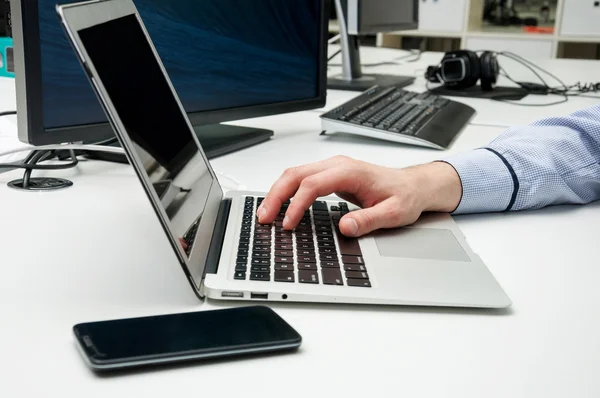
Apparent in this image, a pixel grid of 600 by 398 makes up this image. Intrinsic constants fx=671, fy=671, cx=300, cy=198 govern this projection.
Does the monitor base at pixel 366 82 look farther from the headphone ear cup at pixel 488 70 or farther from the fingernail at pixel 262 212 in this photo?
the fingernail at pixel 262 212

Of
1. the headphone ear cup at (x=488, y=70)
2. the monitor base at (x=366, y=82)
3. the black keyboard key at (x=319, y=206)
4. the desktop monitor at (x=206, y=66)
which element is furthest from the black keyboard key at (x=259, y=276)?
the headphone ear cup at (x=488, y=70)

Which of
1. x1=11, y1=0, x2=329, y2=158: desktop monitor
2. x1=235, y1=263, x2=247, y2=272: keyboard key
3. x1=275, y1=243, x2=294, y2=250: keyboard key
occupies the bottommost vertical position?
x1=275, y1=243, x2=294, y2=250: keyboard key

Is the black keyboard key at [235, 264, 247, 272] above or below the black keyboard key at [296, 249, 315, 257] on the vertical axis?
above

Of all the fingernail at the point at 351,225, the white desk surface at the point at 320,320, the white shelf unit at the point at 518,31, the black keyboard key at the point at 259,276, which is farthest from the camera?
the white shelf unit at the point at 518,31

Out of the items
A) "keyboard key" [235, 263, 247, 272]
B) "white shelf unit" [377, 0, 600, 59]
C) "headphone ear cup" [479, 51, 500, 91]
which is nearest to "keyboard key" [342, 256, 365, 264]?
"keyboard key" [235, 263, 247, 272]

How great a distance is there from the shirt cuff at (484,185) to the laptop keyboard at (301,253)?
179mm

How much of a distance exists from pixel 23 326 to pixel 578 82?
5.90 feet

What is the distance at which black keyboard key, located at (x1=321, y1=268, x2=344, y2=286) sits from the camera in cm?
60

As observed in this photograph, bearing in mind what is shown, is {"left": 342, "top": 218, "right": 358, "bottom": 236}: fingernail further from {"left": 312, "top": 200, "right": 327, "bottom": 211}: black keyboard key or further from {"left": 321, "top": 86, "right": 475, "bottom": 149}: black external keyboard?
{"left": 321, "top": 86, "right": 475, "bottom": 149}: black external keyboard

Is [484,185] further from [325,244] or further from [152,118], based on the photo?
[152,118]

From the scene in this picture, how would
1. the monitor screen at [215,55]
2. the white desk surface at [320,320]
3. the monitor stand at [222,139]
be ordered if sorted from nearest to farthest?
the white desk surface at [320,320] → the monitor screen at [215,55] → the monitor stand at [222,139]

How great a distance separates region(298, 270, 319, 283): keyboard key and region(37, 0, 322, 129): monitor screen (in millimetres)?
483

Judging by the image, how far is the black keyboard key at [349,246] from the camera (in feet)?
2.24

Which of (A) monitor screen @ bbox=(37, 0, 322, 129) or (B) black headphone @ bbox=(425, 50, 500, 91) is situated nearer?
(A) monitor screen @ bbox=(37, 0, 322, 129)
